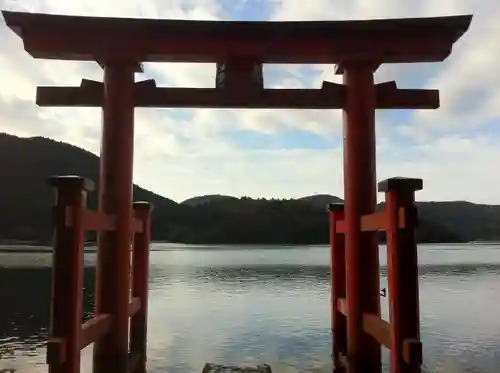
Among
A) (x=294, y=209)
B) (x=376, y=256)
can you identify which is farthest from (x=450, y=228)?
(x=376, y=256)

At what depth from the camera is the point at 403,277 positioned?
3.55 meters

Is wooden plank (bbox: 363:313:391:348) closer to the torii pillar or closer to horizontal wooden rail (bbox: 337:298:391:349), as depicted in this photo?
horizontal wooden rail (bbox: 337:298:391:349)

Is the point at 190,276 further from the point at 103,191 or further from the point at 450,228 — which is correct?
the point at 450,228

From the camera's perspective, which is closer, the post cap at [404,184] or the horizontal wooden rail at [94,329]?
the post cap at [404,184]

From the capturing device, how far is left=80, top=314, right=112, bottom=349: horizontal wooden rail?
3.77 meters

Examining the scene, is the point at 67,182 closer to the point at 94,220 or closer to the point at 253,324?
the point at 94,220

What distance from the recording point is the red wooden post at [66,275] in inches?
136

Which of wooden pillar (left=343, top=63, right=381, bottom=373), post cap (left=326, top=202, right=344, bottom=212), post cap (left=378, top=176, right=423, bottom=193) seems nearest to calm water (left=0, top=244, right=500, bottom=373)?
post cap (left=326, top=202, right=344, bottom=212)

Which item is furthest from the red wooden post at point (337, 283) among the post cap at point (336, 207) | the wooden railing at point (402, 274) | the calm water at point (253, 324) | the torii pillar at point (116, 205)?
the calm water at point (253, 324)

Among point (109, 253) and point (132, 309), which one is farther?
point (132, 309)

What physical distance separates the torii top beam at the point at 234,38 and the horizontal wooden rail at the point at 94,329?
2359 millimetres

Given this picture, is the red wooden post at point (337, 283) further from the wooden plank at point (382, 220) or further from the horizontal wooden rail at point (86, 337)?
the horizontal wooden rail at point (86, 337)

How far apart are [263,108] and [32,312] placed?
1427 cm

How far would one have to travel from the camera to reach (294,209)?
66312 mm
